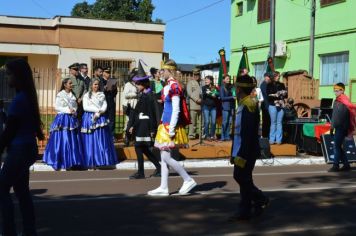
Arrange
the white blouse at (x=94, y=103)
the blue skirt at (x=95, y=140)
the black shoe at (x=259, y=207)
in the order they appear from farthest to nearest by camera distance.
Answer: the blue skirt at (x=95, y=140) → the white blouse at (x=94, y=103) → the black shoe at (x=259, y=207)

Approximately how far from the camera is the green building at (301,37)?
26.0 meters

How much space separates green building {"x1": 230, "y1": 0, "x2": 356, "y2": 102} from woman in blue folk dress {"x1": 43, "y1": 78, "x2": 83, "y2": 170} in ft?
45.1

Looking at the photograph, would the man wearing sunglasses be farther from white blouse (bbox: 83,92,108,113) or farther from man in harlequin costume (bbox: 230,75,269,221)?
man in harlequin costume (bbox: 230,75,269,221)

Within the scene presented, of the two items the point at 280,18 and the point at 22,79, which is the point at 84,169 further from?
the point at 280,18

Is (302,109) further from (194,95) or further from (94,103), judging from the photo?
(94,103)

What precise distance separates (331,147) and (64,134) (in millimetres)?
6484

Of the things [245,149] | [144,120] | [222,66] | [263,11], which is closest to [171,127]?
[245,149]

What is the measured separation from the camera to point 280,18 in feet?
102

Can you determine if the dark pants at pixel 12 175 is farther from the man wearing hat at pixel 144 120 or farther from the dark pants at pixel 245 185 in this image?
the man wearing hat at pixel 144 120

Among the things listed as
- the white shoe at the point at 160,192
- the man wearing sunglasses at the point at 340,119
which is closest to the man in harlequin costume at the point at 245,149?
the white shoe at the point at 160,192

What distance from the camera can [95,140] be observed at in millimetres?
12750

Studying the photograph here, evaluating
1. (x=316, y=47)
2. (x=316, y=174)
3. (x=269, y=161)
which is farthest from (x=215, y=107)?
(x=316, y=47)

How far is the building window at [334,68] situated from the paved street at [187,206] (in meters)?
14.8

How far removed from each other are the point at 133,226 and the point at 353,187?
191 inches
